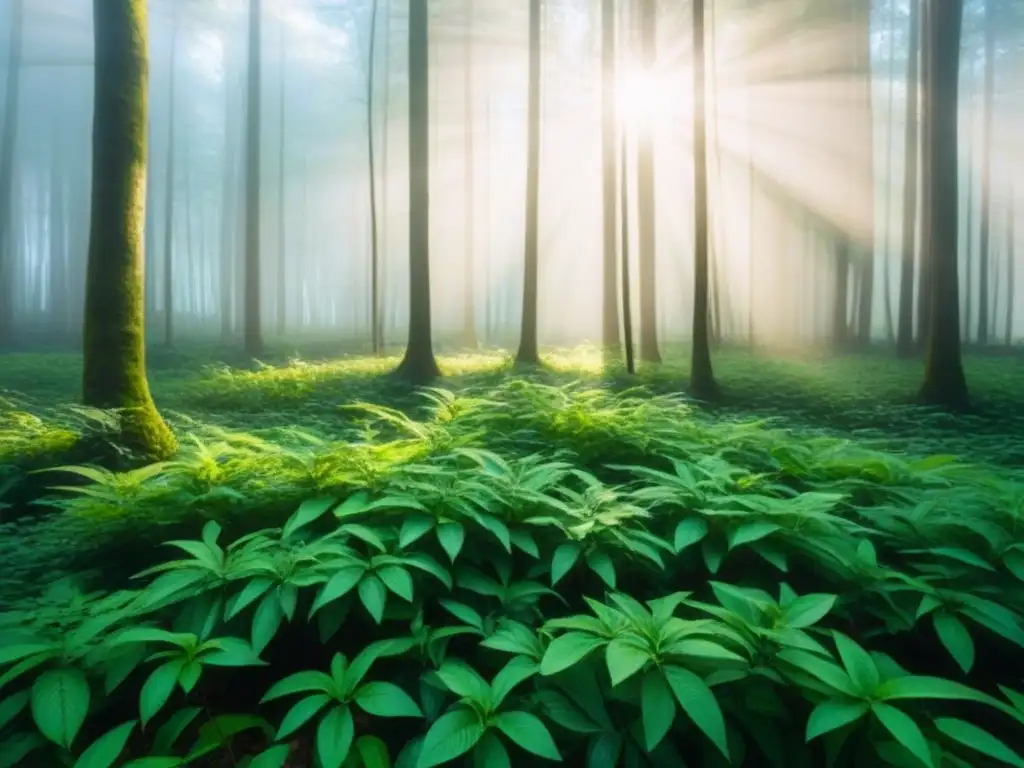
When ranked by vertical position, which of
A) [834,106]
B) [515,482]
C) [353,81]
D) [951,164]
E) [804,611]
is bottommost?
[804,611]

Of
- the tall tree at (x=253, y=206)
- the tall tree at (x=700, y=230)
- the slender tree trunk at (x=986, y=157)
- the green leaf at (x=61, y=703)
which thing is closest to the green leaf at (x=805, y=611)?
the green leaf at (x=61, y=703)

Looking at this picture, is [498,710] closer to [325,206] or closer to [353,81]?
[353,81]

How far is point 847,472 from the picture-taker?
14.2 ft

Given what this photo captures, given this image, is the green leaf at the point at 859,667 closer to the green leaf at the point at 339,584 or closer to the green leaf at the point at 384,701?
the green leaf at the point at 384,701

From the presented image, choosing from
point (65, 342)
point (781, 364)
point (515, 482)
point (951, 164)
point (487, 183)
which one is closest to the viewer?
point (515, 482)

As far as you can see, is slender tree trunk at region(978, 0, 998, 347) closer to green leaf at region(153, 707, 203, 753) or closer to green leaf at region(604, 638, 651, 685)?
green leaf at region(604, 638, 651, 685)

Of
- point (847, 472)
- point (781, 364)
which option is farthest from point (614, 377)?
point (847, 472)

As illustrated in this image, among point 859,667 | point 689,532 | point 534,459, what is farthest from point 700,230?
point 859,667

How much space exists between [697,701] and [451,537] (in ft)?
4.16

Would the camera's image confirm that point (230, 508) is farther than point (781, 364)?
No

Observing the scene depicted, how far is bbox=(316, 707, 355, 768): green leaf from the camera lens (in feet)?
5.88

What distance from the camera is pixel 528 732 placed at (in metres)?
1.83

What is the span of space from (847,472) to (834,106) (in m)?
17.3

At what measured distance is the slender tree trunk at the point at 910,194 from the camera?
43.9 ft
